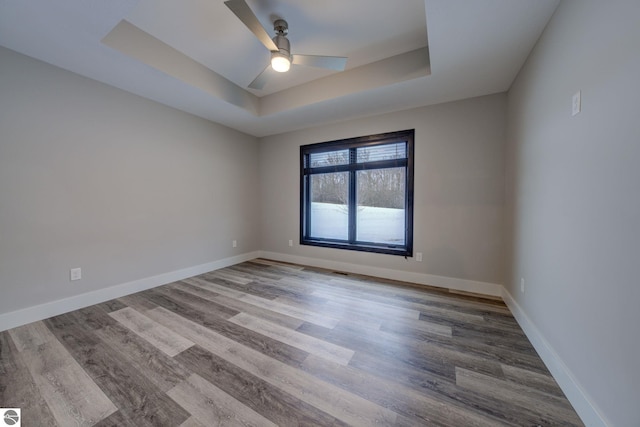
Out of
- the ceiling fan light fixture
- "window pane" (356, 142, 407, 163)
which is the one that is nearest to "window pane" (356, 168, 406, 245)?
"window pane" (356, 142, 407, 163)

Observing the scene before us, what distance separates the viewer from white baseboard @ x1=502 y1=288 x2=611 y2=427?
1130 millimetres

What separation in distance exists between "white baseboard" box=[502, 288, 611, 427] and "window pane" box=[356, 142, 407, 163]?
228 cm

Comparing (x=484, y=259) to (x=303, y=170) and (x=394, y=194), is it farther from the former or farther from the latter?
(x=303, y=170)

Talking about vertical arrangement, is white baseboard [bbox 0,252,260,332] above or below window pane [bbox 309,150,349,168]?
below

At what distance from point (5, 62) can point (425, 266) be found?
15.8ft

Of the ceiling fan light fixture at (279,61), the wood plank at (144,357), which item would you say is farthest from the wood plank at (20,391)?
the ceiling fan light fixture at (279,61)

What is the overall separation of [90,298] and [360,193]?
3615mm

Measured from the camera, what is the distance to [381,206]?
3.54 meters

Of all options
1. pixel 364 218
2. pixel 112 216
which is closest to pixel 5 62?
pixel 112 216

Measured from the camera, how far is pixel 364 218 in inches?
145

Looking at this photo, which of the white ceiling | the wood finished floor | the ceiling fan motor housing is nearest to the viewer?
the wood finished floor

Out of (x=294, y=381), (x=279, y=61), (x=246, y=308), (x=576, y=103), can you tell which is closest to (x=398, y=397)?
(x=294, y=381)

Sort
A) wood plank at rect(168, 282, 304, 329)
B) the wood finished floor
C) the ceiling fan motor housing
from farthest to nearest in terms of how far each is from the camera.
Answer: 1. wood plank at rect(168, 282, 304, 329)
2. the ceiling fan motor housing
3. the wood finished floor
